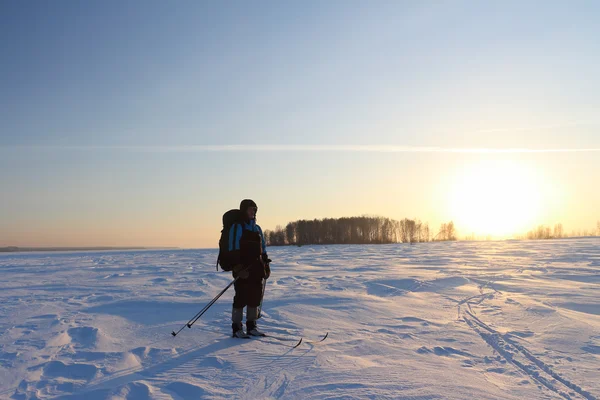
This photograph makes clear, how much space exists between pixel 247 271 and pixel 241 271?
8cm

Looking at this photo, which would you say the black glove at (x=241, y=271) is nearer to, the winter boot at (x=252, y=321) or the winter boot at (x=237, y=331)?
the winter boot at (x=252, y=321)

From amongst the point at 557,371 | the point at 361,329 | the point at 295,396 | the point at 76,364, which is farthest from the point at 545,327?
the point at 76,364

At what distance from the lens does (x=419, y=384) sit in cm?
329

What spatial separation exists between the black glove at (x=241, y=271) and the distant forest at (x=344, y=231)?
6769 cm

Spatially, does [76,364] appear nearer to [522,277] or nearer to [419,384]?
[419,384]

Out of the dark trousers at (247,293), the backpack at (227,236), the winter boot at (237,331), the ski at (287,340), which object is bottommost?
the ski at (287,340)

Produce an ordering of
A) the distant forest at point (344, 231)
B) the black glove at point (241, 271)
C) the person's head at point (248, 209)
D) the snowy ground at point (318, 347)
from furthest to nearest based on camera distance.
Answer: the distant forest at point (344, 231)
the person's head at point (248, 209)
the black glove at point (241, 271)
the snowy ground at point (318, 347)

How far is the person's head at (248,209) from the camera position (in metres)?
5.20

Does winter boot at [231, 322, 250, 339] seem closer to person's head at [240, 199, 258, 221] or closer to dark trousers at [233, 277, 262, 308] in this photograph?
dark trousers at [233, 277, 262, 308]

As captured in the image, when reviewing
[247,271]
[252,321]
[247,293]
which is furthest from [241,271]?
[252,321]

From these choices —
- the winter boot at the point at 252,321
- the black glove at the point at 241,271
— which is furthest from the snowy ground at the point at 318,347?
the black glove at the point at 241,271

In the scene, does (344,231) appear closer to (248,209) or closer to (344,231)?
(344,231)

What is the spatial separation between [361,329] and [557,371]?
7.44 feet

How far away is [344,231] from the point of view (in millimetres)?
75562
